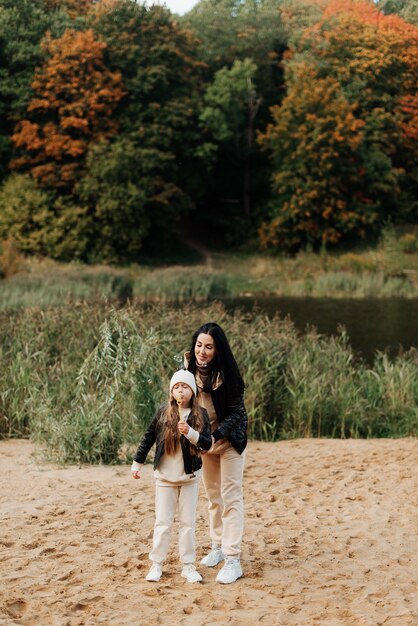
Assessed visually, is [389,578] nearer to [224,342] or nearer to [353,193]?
[224,342]

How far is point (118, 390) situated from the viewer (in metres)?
8.32

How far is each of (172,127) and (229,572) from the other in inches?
1175

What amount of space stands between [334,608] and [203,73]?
110 ft

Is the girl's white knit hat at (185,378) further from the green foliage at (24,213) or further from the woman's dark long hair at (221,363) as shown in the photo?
the green foliage at (24,213)

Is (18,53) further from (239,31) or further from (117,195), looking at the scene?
(239,31)

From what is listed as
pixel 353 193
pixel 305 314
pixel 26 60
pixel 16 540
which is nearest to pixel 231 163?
pixel 353 193

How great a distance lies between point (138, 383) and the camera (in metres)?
8.42

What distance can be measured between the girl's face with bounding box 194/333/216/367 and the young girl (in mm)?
118

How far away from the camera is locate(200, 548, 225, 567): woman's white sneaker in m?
5.29

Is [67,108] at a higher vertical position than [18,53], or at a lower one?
lower

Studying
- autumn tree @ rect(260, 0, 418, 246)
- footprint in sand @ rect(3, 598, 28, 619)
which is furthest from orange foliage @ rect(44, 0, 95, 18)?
footprint in sand @ rect(3, 598, 28, 619)

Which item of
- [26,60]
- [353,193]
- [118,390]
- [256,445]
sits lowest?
[256,445]

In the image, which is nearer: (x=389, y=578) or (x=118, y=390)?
(x=389, y=578)

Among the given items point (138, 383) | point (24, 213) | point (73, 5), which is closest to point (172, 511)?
point (138, 383)
